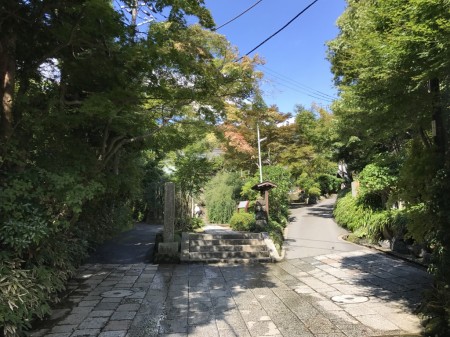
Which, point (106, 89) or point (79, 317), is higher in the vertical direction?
point (106, 89)

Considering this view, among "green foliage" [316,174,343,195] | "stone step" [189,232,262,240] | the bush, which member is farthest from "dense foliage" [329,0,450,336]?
"green foliage" [316,174,343,195]

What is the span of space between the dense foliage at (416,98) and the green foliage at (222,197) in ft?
43.3

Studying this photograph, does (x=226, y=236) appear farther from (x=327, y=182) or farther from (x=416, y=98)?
(x=327, y=182)

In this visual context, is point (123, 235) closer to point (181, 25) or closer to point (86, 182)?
point (86, 182)

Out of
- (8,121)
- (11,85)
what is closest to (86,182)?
(8,121)

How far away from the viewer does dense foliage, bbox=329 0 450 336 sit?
4.02 metres

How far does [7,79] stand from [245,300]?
5.29 meters

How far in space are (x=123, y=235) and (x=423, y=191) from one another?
37.9 ft

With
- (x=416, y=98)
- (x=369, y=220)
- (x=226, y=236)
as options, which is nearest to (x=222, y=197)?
(x=226, y=236)

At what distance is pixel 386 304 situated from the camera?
608cm

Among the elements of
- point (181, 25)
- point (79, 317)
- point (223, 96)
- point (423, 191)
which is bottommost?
point (79, 317)

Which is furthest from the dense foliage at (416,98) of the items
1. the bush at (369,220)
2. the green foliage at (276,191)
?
the green foliage at (276,191)

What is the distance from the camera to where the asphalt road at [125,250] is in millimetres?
10688

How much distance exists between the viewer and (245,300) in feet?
21.6
